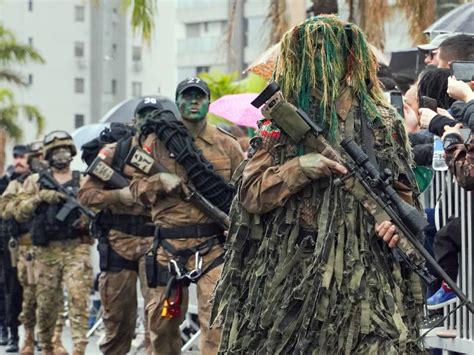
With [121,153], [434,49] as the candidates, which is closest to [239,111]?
[121,153]

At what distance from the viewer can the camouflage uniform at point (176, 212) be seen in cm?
1028

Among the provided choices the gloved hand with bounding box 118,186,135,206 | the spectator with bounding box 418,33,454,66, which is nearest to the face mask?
the gloved hand with bounding box 118,186,135,206

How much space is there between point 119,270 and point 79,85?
81.3 m

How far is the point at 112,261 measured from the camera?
12453 millimetres

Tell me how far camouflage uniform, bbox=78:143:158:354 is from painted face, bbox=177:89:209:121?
1.83 metres

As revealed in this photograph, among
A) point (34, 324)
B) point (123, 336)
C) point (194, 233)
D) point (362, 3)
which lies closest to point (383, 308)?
point (194, 233)

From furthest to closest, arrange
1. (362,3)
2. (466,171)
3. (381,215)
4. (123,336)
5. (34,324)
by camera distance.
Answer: (362,3) → (34,324) → (123,336) → (466,171) → (381,215)

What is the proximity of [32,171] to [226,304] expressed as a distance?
31.4 ft

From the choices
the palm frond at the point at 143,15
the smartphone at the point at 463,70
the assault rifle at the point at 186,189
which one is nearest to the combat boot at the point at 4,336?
the palm frond at the point at 143,15

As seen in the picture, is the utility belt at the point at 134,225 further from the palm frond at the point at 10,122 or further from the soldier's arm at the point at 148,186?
the palm frond at the point at 10,122

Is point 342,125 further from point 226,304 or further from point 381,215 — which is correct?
point 226,304

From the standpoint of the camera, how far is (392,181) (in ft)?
22.6

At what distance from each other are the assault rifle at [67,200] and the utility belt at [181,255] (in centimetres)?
368

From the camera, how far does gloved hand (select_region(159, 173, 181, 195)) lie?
10.3 metres
